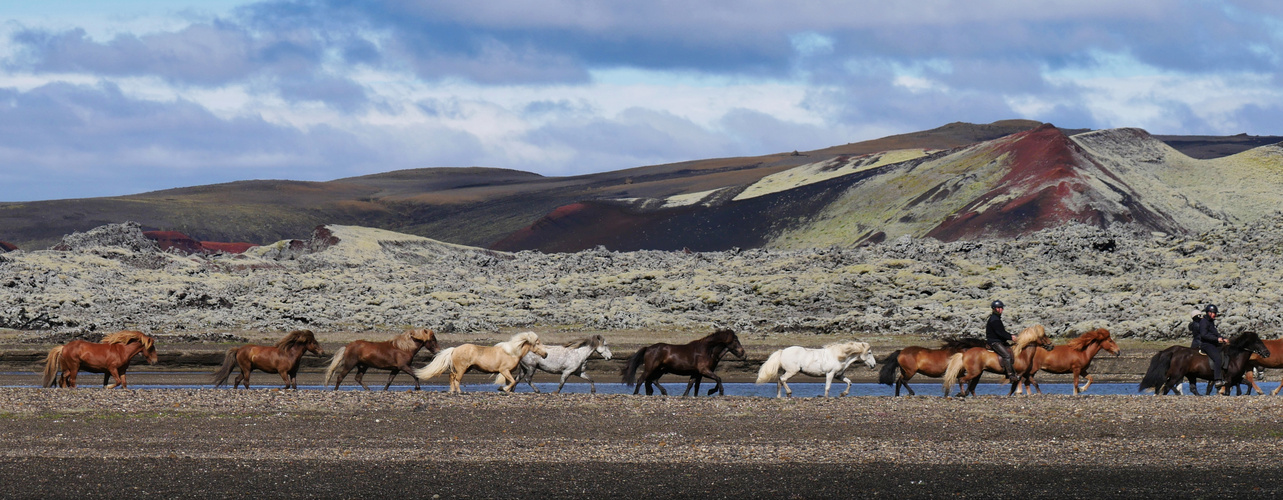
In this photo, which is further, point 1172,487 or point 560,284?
point 560,284

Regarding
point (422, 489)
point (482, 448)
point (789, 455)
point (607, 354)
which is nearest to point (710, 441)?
point (789, 455)

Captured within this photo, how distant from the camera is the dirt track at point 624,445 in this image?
533 inches

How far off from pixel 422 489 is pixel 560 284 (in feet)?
106

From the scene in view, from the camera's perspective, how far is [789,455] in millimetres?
15531

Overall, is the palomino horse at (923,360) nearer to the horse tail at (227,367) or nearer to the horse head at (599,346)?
the horse head at (599,346)

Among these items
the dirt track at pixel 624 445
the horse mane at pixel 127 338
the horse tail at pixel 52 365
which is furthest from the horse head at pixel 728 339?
the horse tail at pixel 52 365

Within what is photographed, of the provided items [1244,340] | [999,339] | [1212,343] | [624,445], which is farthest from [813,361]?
[1244,340]

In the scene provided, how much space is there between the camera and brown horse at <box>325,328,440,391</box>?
2258 centimetres

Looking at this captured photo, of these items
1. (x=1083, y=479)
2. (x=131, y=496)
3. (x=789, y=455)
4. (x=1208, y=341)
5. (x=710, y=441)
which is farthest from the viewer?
(x=1208, y=341)

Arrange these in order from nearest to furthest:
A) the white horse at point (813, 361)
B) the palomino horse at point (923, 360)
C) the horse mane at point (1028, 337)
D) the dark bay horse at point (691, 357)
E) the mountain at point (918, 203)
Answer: the horse mane at point (1028, 337)
the dark bay horse at point (691, 357)
the white horse at point (813, 361)
the palomino horse at point (923, 360)
the mountain at point (918, 203)

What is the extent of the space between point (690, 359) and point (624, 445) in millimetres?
5838

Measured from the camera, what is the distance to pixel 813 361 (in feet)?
73.9

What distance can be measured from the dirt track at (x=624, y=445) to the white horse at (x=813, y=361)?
5.19 ft

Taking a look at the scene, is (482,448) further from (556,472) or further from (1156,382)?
(1156,382)
